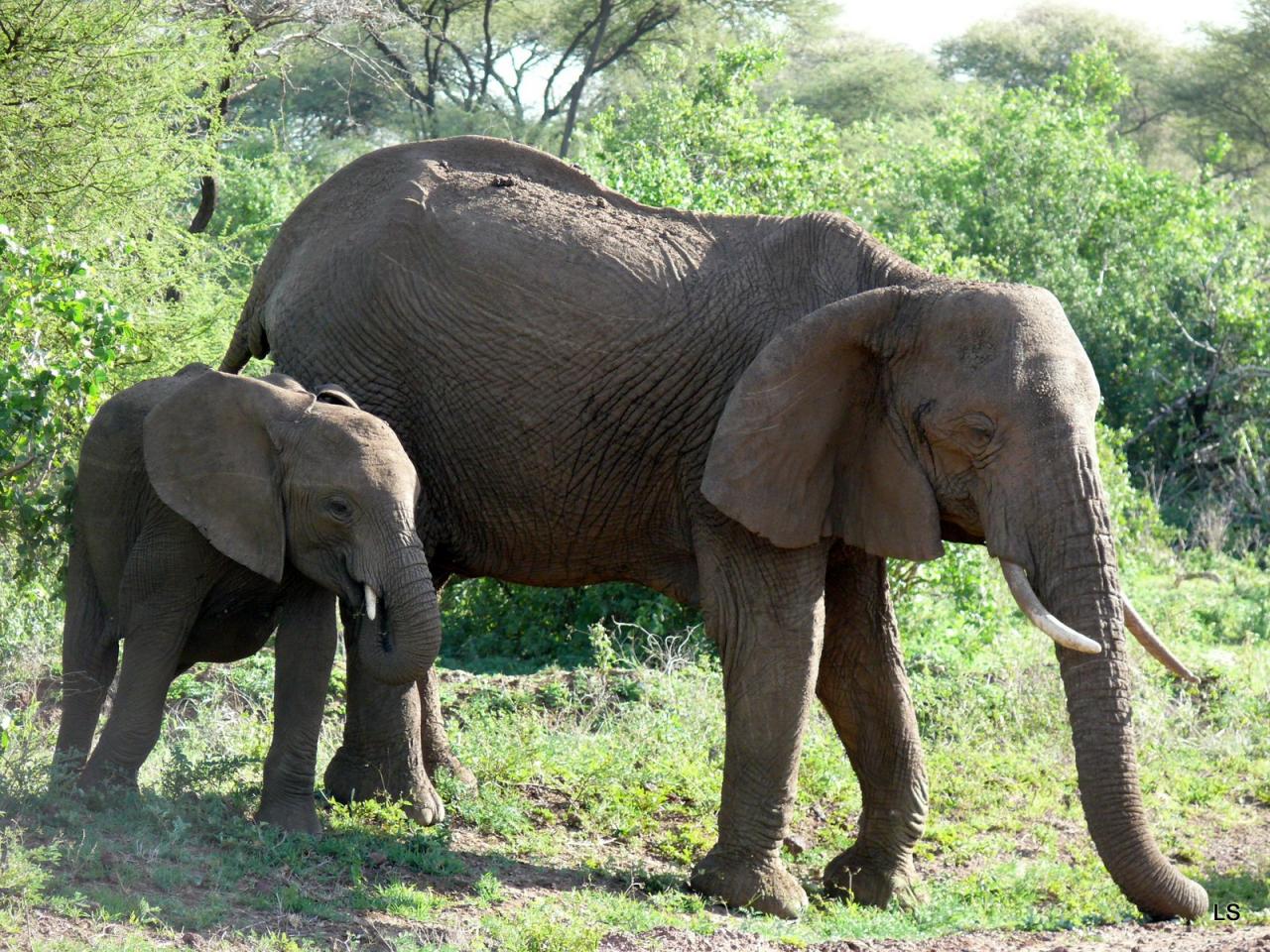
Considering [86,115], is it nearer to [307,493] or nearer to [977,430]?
[307,493]

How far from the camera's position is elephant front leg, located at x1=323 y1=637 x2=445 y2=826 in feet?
22.6

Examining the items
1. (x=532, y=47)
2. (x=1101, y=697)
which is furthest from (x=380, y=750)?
(x=532, y=47)

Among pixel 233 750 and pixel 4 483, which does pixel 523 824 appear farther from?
pixel 4 483

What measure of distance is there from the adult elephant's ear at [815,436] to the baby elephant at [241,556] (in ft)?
3.96

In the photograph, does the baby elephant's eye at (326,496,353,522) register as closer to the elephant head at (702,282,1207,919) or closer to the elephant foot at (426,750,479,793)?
the elephant head at (702,282,1207,919)

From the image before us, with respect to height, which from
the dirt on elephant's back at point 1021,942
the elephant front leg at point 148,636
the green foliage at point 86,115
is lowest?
the dirt on elephant's back at point 1021,942

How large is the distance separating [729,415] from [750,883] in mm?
1761

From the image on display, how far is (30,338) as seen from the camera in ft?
25.4

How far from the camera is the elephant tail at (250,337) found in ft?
25.0

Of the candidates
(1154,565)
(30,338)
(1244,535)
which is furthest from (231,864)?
(1244,535)


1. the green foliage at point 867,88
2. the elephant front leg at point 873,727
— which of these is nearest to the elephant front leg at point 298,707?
the elephant front leg at point 873,727

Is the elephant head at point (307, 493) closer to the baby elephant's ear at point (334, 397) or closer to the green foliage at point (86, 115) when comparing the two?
the baby elephant's ear at point (334, 397)

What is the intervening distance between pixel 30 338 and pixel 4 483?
68 centimetres

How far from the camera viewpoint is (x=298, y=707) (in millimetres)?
6453
